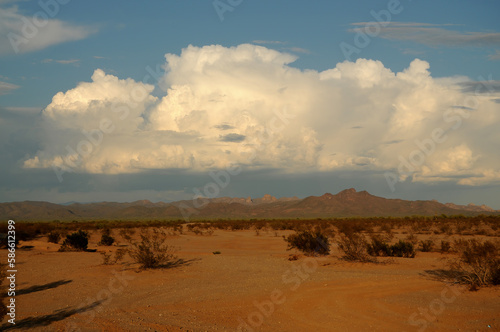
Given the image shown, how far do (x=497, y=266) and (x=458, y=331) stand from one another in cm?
450

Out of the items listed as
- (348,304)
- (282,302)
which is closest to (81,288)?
(282,302)

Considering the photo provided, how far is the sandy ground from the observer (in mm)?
9555

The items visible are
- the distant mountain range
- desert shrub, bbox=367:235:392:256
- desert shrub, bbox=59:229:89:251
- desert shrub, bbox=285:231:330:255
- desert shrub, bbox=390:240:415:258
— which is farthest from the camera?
the distant mountain range

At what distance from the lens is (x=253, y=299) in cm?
1191

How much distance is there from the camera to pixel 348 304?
11.0m

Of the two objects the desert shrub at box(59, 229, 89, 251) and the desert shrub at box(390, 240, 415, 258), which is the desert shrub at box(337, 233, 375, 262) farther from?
the desert shrub at box(59, 229, 89, 251)

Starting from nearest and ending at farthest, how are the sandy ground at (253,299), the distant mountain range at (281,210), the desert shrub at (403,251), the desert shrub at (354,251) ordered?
1. the sandy ground at (253,299)
2. the desert shrub at (354,251)
3. the desert shrub at (403,251)
4. the distant mountain range at (281,210)

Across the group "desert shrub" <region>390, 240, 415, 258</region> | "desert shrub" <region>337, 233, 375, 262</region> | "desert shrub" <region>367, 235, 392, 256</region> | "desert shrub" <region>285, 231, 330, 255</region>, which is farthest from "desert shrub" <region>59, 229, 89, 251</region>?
"desert shrub" <region>390, 240, 415, 258</region>

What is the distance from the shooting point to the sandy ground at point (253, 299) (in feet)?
31.3

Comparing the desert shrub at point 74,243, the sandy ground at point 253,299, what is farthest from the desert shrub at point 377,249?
the desert shrub at point 74,243

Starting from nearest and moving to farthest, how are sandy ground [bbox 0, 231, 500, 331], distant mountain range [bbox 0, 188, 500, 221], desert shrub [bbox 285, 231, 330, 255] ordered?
sandy ground [bbox 0, 231, 500, 331] < desert shrub [bbox 285, 231, 330, 255] < distant mountain range [bbox 0, 188, 500, 221]

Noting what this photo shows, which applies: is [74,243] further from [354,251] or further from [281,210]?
[281,210]

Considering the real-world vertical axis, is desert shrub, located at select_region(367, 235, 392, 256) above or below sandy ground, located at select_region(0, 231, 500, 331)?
above

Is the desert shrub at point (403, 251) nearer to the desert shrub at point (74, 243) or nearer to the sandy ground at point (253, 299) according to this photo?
the sandy ground at point (253, 299)
